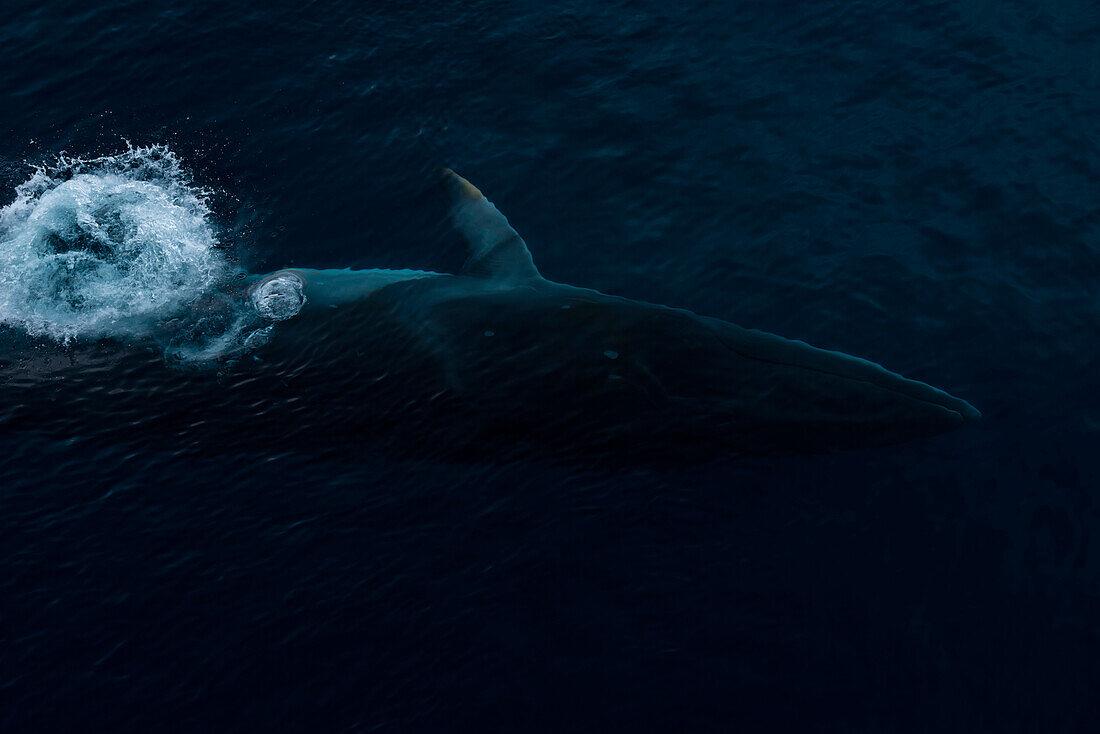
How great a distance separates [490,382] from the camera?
65.5 feet

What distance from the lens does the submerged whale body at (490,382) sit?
19.1 m

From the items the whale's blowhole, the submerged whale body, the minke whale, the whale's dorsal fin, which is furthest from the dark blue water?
the whale's blowhole

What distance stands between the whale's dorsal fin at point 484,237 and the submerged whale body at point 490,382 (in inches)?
3.1

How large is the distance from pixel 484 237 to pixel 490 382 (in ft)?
14.9

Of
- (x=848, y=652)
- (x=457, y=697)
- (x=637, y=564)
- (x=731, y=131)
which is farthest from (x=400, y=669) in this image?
(x=731, y=131)

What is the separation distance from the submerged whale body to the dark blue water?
0.62 meters

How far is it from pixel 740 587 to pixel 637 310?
565 centimetres

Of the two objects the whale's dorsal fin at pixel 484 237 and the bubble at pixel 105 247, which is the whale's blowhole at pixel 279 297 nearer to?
the bubble at pixel 105 247

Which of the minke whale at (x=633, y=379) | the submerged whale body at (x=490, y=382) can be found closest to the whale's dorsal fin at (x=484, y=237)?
the submerged whale body at (x=490, y=382)

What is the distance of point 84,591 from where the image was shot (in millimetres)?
18625

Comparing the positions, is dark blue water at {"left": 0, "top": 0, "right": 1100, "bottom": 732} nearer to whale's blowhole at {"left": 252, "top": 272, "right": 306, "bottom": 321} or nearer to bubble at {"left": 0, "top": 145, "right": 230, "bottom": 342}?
bubble at {"left": 0, "top": 145, "right": 230, "bottom": 342}

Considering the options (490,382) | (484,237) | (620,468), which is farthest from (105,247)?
(620,468)

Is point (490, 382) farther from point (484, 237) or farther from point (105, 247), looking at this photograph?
point (105, 247)

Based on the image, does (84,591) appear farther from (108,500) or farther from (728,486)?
(728,486)
